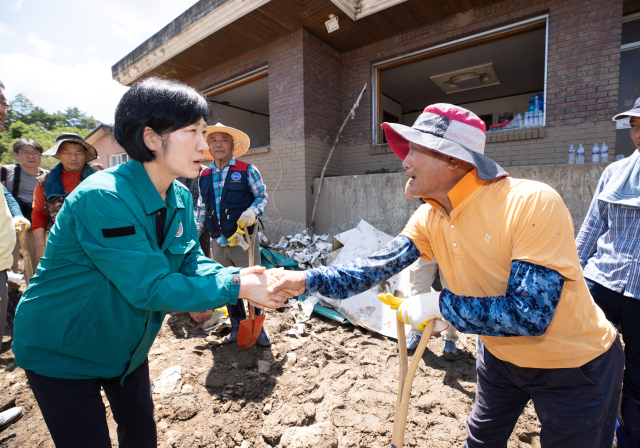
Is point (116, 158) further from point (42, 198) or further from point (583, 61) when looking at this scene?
point (583, 61)

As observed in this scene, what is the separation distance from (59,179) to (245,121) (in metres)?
8.77

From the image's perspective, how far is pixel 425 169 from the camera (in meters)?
1.50

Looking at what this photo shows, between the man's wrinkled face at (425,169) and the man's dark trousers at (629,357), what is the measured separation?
1458 mm

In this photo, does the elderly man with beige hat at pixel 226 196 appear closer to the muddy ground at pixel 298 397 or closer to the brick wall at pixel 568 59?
the muddy ground at pixel 298 397

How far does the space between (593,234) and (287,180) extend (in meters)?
5.46

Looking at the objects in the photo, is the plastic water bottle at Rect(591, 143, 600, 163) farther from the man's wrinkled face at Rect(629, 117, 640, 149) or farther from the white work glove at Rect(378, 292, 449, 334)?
the white work glove at Rect(378, 292, 449, 334)

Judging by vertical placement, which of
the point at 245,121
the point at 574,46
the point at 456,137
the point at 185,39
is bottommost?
the point at 456,137

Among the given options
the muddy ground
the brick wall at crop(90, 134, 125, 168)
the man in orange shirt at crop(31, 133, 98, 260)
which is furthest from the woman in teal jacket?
the brick wall at crop(90, 134, 125, 168)

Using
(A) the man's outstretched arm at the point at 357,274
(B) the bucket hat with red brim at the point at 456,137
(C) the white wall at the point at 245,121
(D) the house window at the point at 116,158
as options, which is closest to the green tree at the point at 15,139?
(D) the house window at the point at 116,158

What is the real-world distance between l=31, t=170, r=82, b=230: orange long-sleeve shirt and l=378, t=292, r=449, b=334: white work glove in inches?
147

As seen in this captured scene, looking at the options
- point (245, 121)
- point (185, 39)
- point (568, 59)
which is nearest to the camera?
point (568, 59)

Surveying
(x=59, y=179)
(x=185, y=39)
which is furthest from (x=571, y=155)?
(x=185, y=39)

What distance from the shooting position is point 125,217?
1262mm

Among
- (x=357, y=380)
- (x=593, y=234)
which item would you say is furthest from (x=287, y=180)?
(x=593, y=234)
